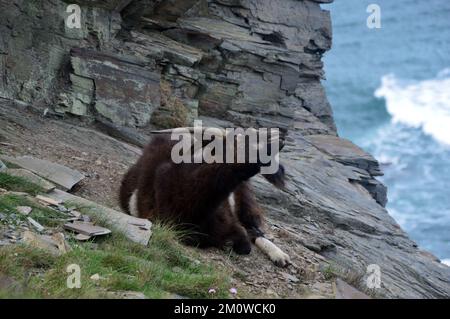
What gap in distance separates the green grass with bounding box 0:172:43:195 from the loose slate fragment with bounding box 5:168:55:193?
0.09 m

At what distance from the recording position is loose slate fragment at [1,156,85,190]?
941 centimetres

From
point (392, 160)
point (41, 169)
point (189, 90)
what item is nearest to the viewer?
point (41, 169)

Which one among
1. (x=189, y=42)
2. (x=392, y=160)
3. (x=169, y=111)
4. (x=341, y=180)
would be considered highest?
(x=189, y=42)

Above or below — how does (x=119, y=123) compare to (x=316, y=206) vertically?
above

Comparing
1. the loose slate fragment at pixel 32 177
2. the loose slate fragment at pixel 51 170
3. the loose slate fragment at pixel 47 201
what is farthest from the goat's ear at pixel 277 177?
the loose slate fragment at pixel 51 170

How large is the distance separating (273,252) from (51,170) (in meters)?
2.92

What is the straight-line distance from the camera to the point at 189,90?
15664mm

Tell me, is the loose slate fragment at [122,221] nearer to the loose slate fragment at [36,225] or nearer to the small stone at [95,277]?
the loose slate fragment at [36,225]

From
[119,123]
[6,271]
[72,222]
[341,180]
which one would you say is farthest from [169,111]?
[6,271]

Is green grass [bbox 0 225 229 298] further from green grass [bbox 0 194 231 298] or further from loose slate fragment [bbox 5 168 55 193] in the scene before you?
loose slate fragment [bbox 5 168 55 193]

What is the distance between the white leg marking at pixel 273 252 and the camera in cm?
868

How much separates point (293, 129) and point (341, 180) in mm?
2577

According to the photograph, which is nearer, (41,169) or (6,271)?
(6,271)
